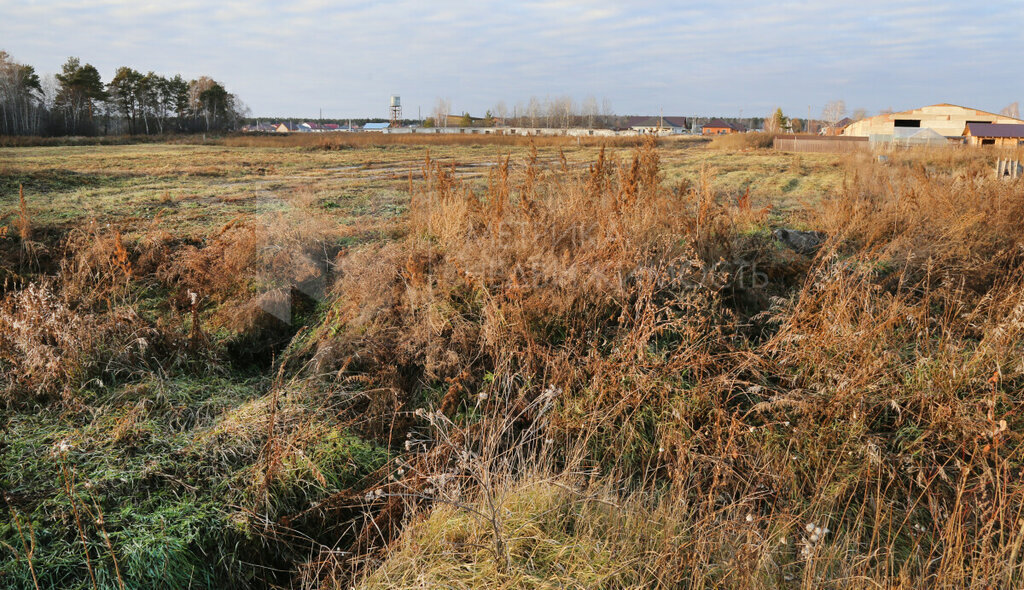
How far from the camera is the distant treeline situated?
26688 mm

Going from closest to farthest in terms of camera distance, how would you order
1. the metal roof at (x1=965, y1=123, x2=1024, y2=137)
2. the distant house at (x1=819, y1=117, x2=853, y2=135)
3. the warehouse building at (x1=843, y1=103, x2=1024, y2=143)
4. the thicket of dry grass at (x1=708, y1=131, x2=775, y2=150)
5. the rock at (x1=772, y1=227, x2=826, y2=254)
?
the rock at (x1=772, y1=227, x2=826, y2=254)
the thicket of dry grass at (x1=708, y1=131, x2=775, y2=150)
the metal roof at (x1=965, y1=123, x2=1024, y2=137)
the warehouse building at (x1=843, y1=103, x2=1024, y2=143)
the distant house at (x1=819, y1=117, x2=853, y2=135)

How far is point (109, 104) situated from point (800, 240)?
42.5 m

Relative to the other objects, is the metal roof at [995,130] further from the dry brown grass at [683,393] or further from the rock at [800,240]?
the dry brown grass at [683,393]

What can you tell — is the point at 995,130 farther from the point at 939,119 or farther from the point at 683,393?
the point at 683,393

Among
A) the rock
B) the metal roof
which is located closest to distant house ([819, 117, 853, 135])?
the metal roof

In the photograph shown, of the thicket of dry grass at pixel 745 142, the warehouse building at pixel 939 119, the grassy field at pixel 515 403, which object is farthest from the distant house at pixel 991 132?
the grassy field at pixel 515 403

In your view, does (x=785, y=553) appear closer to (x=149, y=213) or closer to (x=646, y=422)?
(x=646, y=422)

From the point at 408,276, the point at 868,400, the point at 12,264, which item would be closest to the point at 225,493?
the point at 408,276

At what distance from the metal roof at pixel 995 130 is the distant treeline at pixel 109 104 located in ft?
168

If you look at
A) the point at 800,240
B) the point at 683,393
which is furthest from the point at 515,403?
the point at 800,240

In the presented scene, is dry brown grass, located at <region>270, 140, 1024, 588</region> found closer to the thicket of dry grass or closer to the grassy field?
the grassy field

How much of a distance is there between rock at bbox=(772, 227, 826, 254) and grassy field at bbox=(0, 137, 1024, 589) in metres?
0.33

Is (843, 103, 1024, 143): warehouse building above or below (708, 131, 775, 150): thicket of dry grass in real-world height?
above

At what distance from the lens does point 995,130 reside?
139 feet
